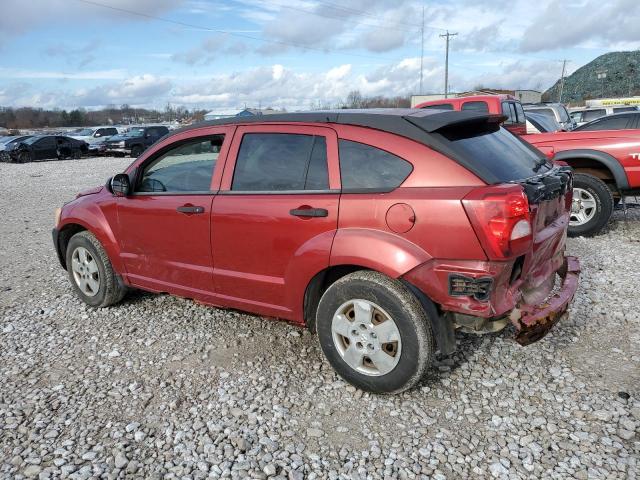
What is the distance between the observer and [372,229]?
3051 millimetres

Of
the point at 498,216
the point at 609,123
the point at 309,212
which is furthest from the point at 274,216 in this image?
the point at 609,123

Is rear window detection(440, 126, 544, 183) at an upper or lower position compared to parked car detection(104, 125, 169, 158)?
upper

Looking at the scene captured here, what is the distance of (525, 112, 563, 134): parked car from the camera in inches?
440

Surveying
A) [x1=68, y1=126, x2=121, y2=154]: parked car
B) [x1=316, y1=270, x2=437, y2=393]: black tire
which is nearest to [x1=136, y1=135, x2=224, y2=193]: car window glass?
[x1=316, y1=270, x2=437, y2=393]: black tire

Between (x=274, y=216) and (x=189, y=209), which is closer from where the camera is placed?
(x=274, y=216)

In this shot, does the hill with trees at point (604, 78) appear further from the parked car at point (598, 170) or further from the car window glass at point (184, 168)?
the car window glass at point (184, 168)

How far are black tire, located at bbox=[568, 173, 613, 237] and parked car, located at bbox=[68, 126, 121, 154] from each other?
83.0 feet

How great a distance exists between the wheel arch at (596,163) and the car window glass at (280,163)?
491cm

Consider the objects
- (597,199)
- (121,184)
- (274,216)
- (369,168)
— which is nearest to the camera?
(369,168)

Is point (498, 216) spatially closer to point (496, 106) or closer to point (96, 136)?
Result: point (496, 106)

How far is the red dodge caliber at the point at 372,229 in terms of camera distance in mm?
2869

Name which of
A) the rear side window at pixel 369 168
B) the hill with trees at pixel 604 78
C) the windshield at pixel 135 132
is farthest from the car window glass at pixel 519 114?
the hill with trees at pixel 604 78

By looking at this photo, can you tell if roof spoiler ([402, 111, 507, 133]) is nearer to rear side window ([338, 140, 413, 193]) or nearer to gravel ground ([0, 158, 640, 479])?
rear side window ([338, 140, 413, 193])

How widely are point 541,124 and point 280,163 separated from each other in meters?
9.70
